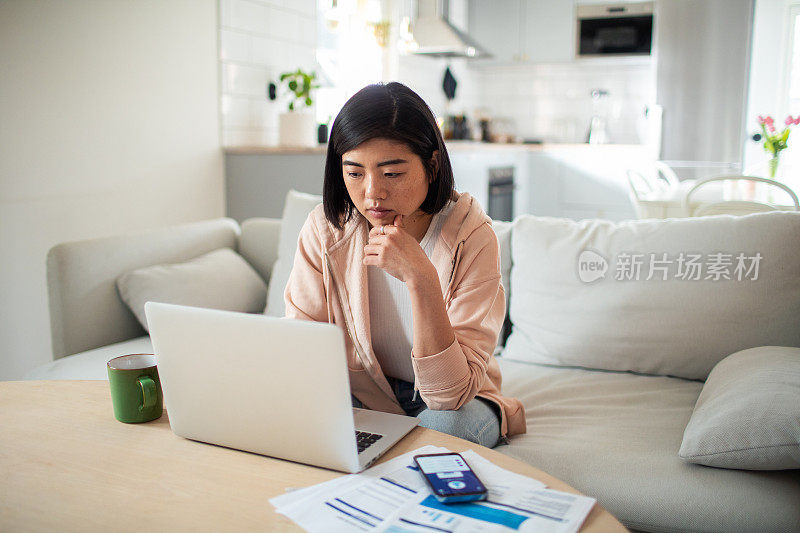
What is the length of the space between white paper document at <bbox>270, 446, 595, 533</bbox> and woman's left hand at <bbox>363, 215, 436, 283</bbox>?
334 millimetres

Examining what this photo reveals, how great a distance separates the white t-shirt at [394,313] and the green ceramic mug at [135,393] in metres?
0.43

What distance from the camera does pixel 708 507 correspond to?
113 centimetres

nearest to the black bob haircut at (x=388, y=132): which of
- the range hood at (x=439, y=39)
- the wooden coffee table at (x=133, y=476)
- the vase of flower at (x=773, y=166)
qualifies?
the wooden coffee table at (x=133, y=476)

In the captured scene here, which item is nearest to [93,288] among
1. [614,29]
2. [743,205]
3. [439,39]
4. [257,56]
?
[257,56]

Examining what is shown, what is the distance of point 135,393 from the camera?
38.9 inches

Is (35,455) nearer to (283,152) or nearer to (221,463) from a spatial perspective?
(221,463)

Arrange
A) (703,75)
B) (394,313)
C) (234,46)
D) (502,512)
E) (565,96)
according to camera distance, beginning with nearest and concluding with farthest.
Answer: (502,512)
(394,313)
(234,46)
(703,75)
(565,96)

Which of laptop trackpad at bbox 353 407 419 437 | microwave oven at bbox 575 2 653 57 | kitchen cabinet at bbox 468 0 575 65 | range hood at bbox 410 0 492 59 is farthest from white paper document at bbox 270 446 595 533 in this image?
kitchen cabinet at bbox 468 0 575 65

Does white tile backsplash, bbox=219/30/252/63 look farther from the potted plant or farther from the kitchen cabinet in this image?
the kitchen cabinet

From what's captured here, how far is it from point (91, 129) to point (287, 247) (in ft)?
3.76

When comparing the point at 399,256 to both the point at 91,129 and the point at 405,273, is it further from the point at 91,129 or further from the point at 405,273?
the point at 91,129

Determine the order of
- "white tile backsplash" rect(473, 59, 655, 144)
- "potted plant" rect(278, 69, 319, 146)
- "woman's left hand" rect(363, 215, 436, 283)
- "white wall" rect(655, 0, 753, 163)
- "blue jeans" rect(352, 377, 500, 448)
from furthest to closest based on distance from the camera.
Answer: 1. "white tile backsplash" rect(473, 59, 655, 144)
2. "white wall" rect(655, 0, 753, 163)
3. "potted plant" rect(278, 69, 319, 146)
4. "blue jeans" rect(352, 377, 500, 448)
5. "woman's left hand" rect(363, 215, 436, 283)

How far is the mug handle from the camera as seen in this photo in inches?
38.7

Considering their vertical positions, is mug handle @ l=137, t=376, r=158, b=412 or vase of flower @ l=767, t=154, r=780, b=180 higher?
vase of flower @ l=767, t=154, r=780, b=180
